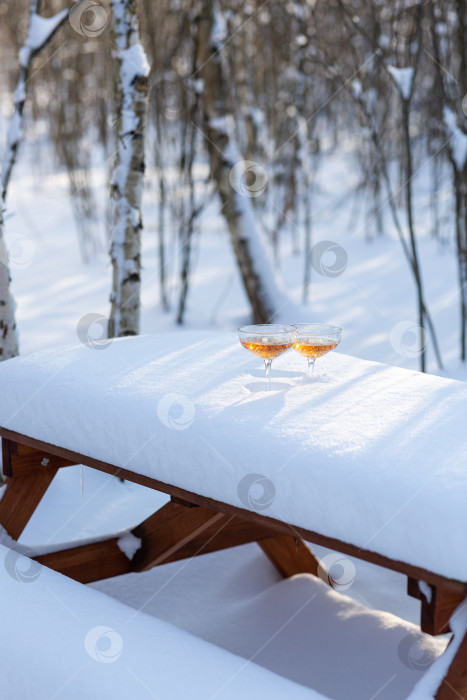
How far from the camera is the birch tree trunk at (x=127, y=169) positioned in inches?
95.8

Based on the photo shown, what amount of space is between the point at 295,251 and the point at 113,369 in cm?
553

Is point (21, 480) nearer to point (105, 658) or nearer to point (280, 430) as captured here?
point (105, 658)

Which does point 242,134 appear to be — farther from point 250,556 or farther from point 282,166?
point 250,556

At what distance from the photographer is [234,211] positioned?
13.6ft

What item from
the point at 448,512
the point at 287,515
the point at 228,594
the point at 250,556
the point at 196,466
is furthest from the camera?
the point at 250,556

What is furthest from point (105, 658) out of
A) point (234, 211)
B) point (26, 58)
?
point (234, 211)

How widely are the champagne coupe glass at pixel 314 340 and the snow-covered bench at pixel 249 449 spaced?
6 cm

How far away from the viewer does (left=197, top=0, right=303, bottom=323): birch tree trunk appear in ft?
13.0

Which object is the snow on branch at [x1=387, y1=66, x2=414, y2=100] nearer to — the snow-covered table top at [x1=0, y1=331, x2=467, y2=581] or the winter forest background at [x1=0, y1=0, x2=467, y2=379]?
the winter forest background at [x1=0, y1=0, x2=467, y2=379]

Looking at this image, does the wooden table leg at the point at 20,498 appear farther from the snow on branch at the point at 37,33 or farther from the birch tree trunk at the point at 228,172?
Answer: the birch tree trunk at the point at 228,172

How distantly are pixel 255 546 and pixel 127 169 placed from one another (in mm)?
1260

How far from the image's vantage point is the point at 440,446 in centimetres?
118

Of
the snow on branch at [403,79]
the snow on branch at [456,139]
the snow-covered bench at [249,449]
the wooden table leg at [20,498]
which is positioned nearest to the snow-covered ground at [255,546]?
the snow-covered bench at [249,449]

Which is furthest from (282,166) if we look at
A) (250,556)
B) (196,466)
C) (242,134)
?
(196,466)
